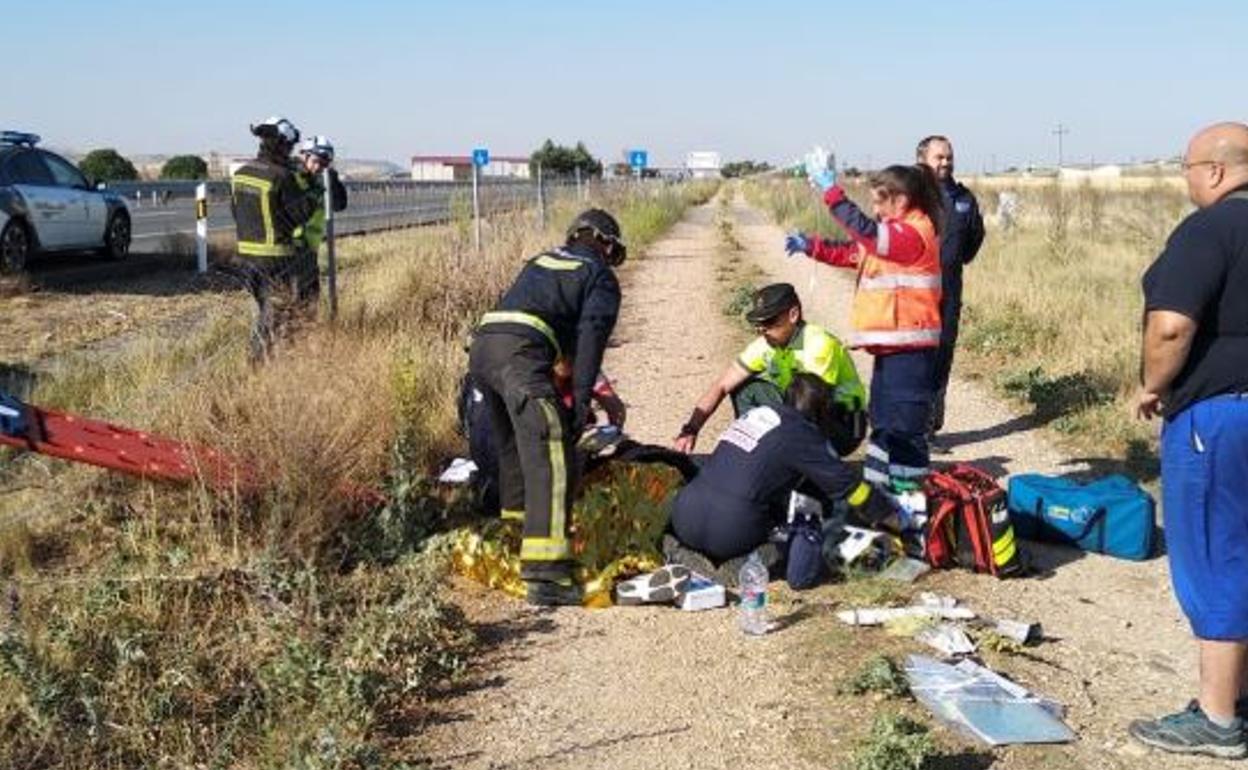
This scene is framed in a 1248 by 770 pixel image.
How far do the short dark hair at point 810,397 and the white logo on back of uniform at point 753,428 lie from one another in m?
0.27

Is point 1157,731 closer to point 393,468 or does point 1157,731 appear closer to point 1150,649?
point 1150,649

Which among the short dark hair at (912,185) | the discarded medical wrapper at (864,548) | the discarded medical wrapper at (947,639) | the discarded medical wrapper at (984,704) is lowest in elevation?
the discarded medical wrapper at (984,704)

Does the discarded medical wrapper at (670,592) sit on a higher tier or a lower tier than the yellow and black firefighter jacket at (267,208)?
lower

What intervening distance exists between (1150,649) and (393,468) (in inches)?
135

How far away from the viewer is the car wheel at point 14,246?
45.8 ft

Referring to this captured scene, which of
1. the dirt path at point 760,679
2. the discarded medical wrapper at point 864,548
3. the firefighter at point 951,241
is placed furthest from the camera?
the firefighter at point 951,241

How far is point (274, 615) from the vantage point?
14.7 ft

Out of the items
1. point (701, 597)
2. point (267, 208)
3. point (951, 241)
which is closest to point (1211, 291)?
point (701, 597)

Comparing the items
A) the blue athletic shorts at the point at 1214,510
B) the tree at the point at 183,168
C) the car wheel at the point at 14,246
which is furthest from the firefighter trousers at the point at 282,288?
the tree at the point at 183,168

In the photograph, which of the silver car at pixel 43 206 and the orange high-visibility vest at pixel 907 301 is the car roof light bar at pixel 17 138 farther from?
the orange high-visibility vest at pixel 907 301

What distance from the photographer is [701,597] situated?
5.27m

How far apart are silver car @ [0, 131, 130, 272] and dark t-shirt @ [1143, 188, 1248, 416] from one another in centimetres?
1330

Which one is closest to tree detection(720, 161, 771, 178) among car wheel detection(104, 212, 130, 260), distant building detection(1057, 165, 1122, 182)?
distant building detection(1057, 165, 1122, 182)

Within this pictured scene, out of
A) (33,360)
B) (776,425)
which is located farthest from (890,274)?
(33,360)
